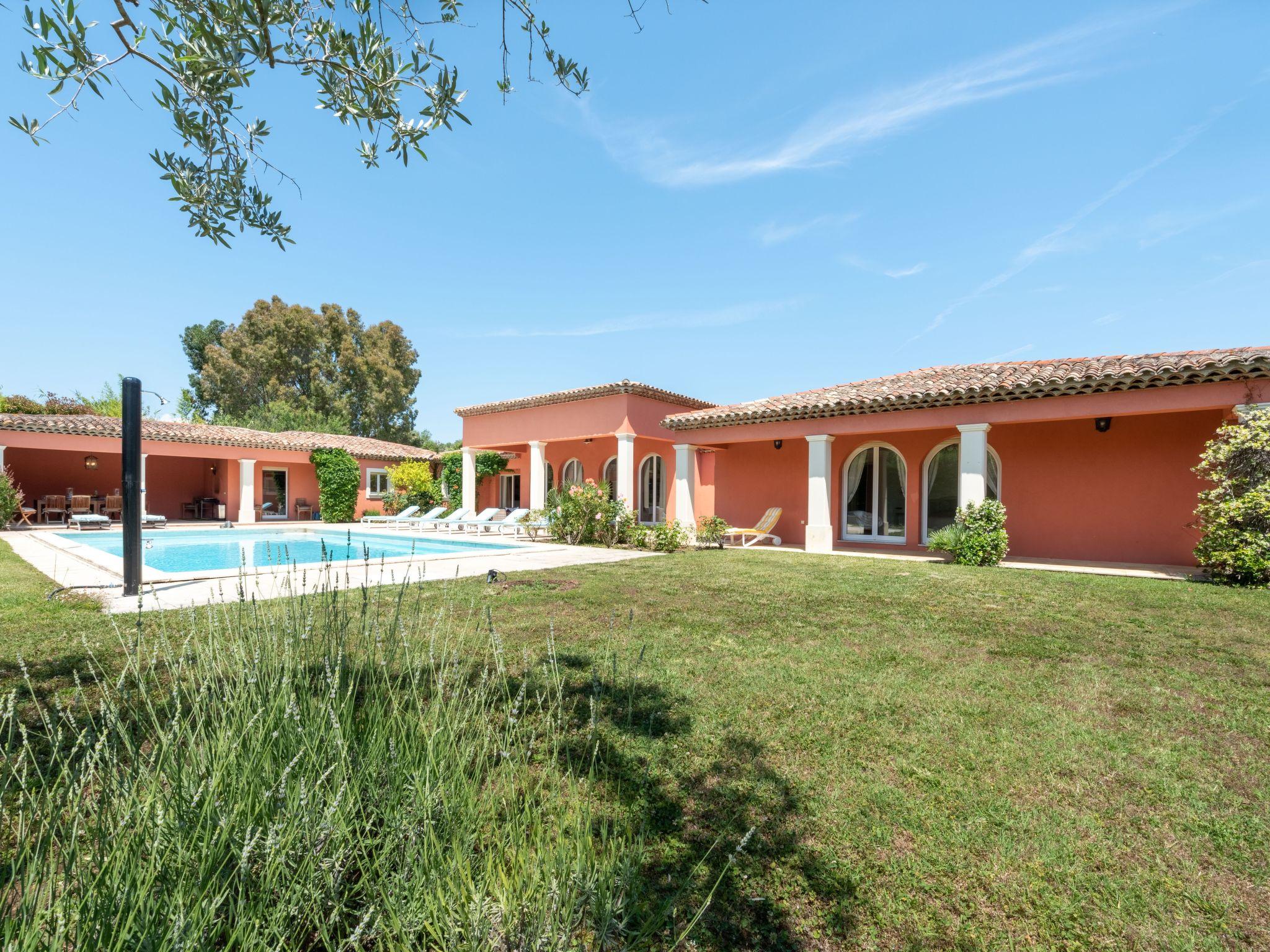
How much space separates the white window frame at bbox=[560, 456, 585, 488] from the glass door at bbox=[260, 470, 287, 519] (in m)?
13.6

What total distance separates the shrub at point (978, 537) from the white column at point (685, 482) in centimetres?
642

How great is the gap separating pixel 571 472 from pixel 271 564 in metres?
19.2

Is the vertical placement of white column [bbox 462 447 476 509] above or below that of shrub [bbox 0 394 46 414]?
below

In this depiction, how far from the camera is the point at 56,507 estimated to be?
22.0 metres

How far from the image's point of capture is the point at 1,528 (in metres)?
18.0

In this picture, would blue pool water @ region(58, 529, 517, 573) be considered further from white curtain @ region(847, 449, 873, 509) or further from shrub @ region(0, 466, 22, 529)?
white curtain @ region(847, 449, 873, 509)

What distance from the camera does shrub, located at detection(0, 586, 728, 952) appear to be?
143cm

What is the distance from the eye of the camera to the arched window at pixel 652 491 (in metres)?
21.5

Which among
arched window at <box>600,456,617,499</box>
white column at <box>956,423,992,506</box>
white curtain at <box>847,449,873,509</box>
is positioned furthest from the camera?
arched window at <box>600,456,617,499</box>

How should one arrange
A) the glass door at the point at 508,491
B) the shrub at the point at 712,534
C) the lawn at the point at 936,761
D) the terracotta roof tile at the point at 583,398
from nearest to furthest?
the lawn at the point at 936,761 → the shrub at the point at 712,534 → the terracotta roof tile at the point at 583,398 → the glass door at the point at 508,491

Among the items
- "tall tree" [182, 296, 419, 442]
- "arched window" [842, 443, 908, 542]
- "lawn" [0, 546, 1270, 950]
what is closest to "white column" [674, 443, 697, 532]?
"arched window" [842, 443, 908, 542]

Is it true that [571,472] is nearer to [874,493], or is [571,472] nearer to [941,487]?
[874,493]

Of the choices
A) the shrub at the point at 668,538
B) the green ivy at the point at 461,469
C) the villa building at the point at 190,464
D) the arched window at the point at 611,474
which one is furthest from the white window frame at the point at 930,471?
the villa building at the point at 190,464

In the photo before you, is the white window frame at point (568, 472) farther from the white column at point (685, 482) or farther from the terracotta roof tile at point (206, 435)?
the terracotta roof tile at point (206, 435)
